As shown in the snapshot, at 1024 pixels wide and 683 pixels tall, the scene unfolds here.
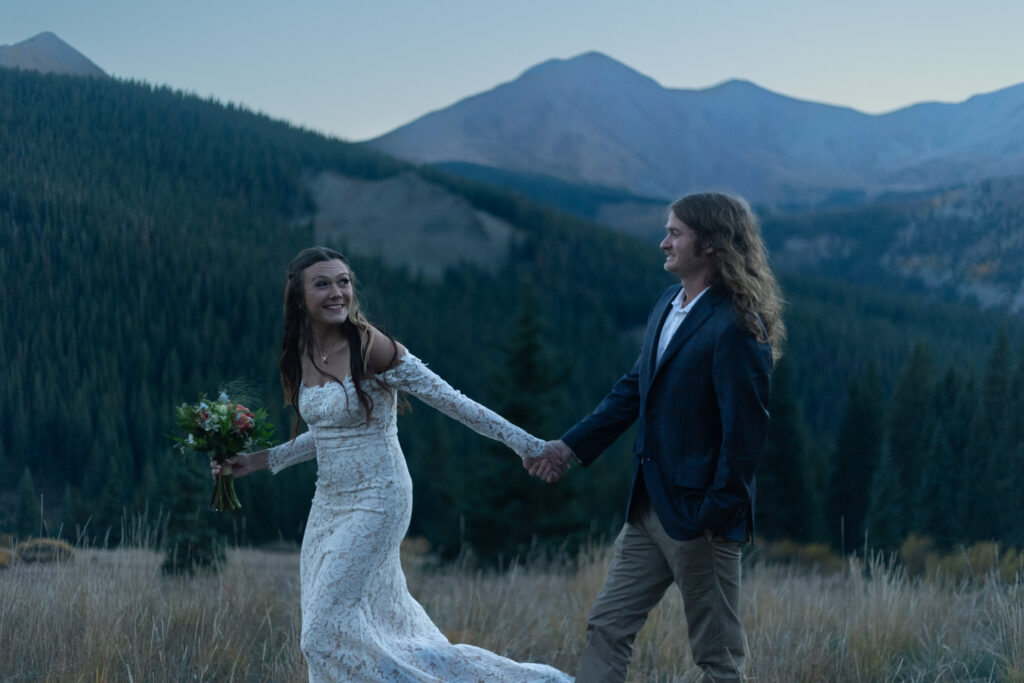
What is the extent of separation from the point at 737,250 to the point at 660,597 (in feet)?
4.75

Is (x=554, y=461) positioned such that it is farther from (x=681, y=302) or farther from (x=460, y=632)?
(x=460, y=632)

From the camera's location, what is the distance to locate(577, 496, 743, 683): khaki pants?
10.8ft

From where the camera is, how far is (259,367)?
41156 millimetres

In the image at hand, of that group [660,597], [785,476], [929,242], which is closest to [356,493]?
[660,597]

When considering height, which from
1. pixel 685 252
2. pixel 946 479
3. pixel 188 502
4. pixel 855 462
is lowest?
pixel 855 462

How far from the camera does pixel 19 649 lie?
4.51m

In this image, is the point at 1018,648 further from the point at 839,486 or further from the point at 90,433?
the point at 839,486

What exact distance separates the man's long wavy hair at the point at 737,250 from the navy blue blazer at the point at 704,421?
94mm

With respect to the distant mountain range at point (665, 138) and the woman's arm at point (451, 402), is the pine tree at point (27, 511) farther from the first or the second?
the distant mountain range at point (665, 138)

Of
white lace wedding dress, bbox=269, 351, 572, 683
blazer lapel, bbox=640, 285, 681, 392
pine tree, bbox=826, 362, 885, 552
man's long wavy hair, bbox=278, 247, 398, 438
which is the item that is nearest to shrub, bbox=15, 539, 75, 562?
man's long wavy hair, bbox=278, 247, 398, 438

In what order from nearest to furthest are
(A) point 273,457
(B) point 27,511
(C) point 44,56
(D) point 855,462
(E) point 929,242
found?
(A) point 273,457 → (B) point 27,511 → (C) point 44,56 → (D) point 855,462 → (E) point 929,242

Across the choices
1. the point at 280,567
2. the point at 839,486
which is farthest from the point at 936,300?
the point at 280,567

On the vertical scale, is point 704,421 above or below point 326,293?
below

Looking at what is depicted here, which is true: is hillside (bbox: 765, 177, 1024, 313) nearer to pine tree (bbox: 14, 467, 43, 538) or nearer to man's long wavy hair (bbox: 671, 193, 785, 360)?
pine tree (bbox: 14, 467, 43, 538)
